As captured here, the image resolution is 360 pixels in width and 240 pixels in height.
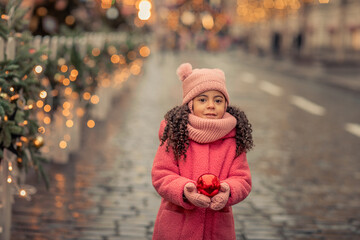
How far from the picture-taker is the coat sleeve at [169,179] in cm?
329

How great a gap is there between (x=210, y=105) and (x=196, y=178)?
0.38 metres

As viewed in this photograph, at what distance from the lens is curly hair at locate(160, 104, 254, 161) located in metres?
3.35

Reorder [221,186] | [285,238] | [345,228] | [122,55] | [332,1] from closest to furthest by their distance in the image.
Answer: [221,186]
[285,238]
[345,228]
[122,55]
[332,1]

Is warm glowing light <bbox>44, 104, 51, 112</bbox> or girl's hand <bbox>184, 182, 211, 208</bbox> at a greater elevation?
warm glowing light <bbox>44, 104, 51, 112</bbox>

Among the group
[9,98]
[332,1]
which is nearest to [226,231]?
[9,98]

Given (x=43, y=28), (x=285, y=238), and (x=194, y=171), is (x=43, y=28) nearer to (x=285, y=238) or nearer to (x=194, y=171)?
(x=285, y=238)

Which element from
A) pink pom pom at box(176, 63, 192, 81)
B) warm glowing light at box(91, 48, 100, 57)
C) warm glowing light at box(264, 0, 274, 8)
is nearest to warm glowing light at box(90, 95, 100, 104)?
warm glowing light at box(91, 48, 100, 57)

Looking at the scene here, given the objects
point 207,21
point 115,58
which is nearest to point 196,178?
point 115,58

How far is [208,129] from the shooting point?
335 centimetres

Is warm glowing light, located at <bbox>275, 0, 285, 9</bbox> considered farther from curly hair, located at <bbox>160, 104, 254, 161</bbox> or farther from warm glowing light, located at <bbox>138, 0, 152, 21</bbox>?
curly hair, located at <bbox>160, 104, 254, 161</bbox>

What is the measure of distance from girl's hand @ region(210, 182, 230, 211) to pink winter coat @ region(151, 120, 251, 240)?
112mm

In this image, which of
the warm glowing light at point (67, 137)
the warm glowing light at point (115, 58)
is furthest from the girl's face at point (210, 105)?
the warm glowing light at point (115, 58)

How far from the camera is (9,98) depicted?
16.4 ft

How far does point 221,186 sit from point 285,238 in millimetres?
2680
